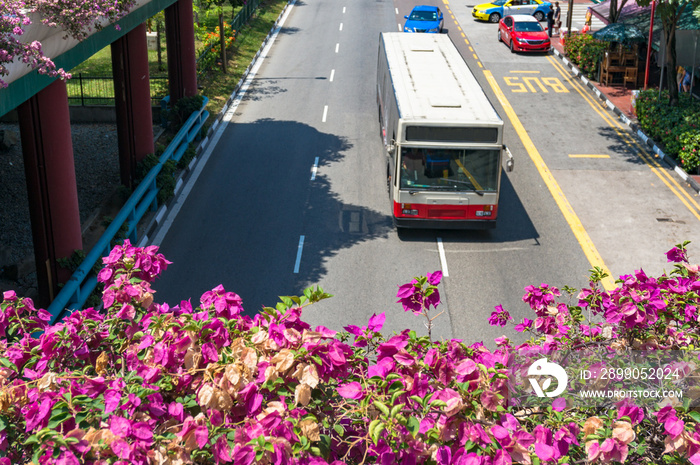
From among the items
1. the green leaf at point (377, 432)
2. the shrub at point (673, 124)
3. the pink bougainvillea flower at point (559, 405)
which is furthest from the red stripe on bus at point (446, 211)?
the green leaf at point (377, 432)

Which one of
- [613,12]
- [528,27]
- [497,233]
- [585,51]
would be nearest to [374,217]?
[497,233]

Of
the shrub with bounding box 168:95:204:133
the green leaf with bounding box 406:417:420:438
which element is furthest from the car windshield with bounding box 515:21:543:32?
the green leaf with bounding box 406:417:420:438

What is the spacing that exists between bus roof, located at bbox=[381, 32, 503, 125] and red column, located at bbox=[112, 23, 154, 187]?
6528mm

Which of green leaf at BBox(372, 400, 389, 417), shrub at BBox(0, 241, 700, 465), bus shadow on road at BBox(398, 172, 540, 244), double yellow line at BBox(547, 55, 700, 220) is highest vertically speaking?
green leaf at BBox(372, 400, 389, 417)

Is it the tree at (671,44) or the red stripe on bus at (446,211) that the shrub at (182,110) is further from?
the tree at (671,44)

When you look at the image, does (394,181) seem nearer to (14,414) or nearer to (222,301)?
(222,301)

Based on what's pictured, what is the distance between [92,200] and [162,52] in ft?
60.5

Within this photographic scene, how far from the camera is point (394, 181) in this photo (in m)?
17.9

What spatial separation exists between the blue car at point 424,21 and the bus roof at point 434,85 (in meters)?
13.5

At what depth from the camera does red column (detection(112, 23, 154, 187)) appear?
19.1 meters

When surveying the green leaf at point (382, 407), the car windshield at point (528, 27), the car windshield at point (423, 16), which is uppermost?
the green leaf at point (382, 407)

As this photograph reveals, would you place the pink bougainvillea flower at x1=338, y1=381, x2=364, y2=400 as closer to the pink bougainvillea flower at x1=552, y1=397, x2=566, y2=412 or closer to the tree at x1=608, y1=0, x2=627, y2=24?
the pink bougainvillea flower at x1=552, y1=397, x2=566, y2=412

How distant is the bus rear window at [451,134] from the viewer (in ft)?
55.4

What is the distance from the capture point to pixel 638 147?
24812 millimetres
